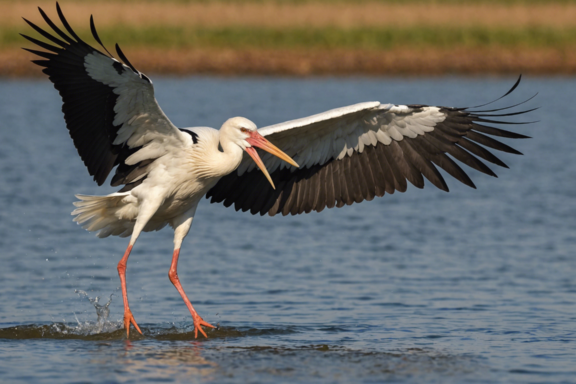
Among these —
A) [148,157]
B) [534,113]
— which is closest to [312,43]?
[534,113]

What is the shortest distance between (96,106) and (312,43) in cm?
2650

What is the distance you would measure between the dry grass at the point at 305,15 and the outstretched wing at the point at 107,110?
1048 inches

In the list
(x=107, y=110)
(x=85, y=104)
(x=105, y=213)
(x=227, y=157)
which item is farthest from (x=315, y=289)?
(x=85, y=104)

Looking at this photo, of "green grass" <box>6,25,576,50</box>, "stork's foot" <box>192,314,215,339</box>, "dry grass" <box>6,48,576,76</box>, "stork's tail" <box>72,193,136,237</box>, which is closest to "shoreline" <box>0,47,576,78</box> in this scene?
"dry grass" <box>6,48,576,76</box>

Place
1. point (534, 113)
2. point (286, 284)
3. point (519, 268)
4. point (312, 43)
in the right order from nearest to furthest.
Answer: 1. point (286, 284)
2. point (519, 268)
3. point (534, 113)
4. point (312, 43)

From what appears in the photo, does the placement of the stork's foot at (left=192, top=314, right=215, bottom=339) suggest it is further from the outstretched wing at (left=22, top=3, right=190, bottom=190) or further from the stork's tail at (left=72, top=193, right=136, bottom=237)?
the outstretched wing at (left=22, top=3, right=190, bottom=190)

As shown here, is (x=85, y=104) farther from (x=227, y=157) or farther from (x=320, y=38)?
(x=320, y=38)

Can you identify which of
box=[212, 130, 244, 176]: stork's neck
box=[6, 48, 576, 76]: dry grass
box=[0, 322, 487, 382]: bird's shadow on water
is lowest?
box=[0, 322, 487, 382]: bird's shadow on water

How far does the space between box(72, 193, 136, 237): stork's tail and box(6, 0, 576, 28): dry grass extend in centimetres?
2630

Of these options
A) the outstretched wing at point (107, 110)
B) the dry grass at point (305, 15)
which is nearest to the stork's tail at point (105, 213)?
the outstretched wing at point (107, 110)

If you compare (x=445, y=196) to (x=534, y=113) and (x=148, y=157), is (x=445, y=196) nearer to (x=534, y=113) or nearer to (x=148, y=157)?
(x=148, y=157)

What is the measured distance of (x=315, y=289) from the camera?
10.7 m

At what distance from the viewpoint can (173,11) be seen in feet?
126

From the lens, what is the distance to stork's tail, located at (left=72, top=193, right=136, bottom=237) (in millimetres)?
9238
